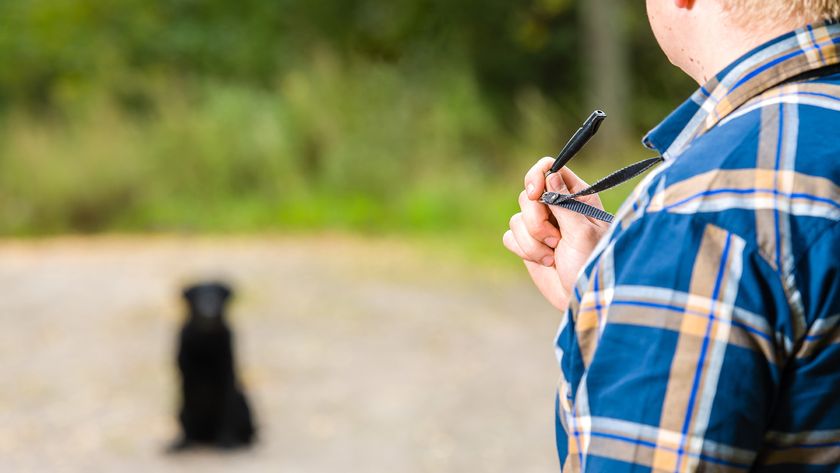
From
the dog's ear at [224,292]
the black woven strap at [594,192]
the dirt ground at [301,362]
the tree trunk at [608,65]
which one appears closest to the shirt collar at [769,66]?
the black woven strap at [594,192]

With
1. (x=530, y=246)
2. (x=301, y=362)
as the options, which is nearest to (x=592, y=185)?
(x=530, y=246)

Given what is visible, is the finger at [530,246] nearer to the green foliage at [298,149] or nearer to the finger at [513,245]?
the finger at [513,245]

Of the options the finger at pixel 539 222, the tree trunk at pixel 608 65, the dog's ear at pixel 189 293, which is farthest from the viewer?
the tree trunk at pixel 608 65

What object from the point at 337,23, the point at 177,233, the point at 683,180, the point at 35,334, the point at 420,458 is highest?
the point at 337,23

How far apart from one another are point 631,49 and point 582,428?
2026 cm

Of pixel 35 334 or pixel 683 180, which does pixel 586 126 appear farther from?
pixel 35 334

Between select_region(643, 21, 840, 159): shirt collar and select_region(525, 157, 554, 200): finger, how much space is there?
9.1 inches

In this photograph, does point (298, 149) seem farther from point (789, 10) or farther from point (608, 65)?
point (789, 10)

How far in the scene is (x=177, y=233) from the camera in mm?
13812

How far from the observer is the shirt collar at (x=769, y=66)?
1.19 meters

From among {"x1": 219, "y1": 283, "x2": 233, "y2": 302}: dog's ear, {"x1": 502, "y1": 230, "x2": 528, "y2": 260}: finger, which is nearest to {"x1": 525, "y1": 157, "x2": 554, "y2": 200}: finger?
{"x1": 502, "y1": 230, "x2": 528, "y2": 260}: finger

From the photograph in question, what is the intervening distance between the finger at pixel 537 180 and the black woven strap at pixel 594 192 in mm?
25

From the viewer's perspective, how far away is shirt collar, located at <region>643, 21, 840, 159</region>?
1.19 meters

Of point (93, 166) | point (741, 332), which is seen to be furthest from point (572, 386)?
point (93, 166)
